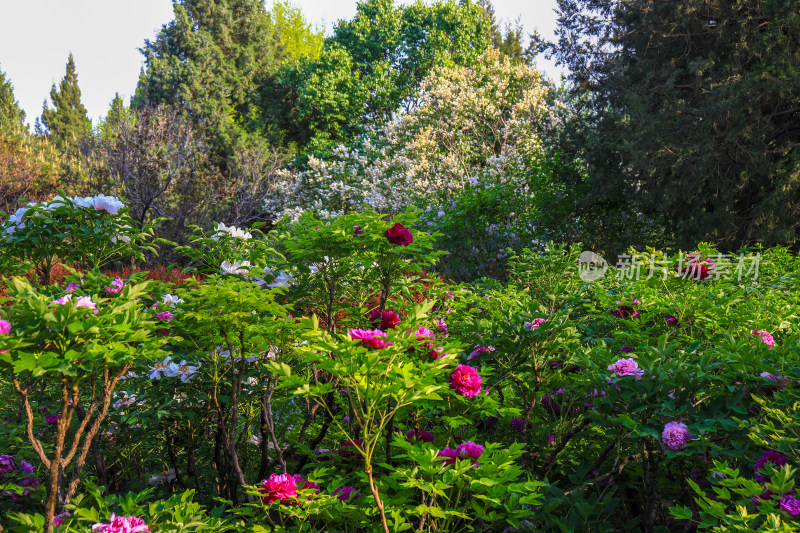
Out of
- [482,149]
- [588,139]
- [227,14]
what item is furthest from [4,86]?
[588,139]

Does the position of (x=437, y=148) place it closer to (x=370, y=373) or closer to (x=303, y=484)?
(x=303, y=484)

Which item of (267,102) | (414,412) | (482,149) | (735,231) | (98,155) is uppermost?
(267,102)

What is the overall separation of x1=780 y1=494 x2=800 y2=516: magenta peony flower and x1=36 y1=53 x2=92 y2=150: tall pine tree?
125 ft

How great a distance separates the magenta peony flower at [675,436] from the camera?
1635 millimetres

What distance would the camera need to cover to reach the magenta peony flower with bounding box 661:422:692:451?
163 centimetres

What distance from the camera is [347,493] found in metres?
1.91

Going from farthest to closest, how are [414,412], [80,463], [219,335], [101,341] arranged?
[414,412]
[219,335]
[80,463]
[101,341]

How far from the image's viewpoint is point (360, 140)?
19516 mm

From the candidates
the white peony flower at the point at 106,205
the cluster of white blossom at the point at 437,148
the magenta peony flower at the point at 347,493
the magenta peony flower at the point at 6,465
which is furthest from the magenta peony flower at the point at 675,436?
the cluster of white blossom at the point at 437,148

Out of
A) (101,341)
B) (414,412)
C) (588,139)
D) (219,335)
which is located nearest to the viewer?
(101,341)

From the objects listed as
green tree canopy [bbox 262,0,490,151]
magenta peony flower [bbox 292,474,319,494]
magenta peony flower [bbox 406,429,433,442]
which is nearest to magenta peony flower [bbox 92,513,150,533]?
magenta peony flower [bbox 292,474,319,494]

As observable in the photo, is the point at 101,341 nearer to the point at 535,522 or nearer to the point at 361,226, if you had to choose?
the point at 361,226

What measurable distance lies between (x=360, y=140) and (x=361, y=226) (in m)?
17.8
